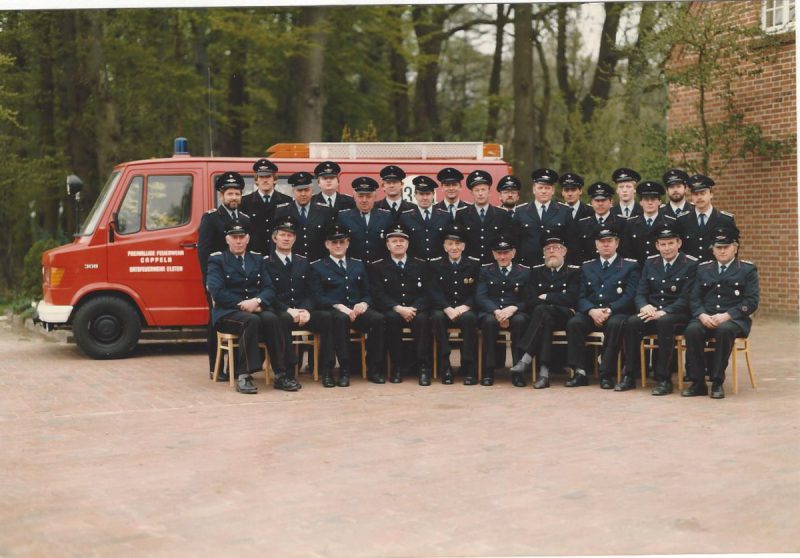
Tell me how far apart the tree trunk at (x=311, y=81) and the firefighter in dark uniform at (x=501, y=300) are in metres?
9.31

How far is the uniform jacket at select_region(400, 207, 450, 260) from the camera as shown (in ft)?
35.1

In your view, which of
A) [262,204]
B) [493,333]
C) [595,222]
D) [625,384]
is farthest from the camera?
[262,204]

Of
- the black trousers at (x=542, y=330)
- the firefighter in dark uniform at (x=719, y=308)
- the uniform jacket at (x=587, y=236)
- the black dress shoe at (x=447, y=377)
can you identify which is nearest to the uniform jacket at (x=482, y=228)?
the uniform jacket at (x=587, y=236)

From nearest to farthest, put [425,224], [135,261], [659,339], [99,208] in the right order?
1. [659,339]
2. [425,224]
3. [135,261]
4. [99,208]

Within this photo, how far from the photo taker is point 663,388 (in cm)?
952

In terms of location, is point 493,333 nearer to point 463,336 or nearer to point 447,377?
point 463,336

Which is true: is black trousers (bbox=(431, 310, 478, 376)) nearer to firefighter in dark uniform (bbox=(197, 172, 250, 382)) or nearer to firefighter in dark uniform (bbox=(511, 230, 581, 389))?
firefighter in dark uniform (bbox=(511, 230, 581, 389))

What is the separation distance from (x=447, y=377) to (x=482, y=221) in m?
1.74

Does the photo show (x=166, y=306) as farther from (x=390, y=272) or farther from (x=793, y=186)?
(x=793, y=186)

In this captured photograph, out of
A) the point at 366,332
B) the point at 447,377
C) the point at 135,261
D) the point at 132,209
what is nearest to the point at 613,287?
the point at 447,377

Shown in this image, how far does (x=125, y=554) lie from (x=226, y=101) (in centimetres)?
2223

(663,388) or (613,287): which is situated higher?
(613,287)

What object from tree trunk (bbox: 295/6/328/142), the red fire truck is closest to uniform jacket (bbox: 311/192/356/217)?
the red fire truck

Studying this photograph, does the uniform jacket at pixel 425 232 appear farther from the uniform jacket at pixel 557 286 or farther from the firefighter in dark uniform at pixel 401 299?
the uniform jacket at pixel 557 286
